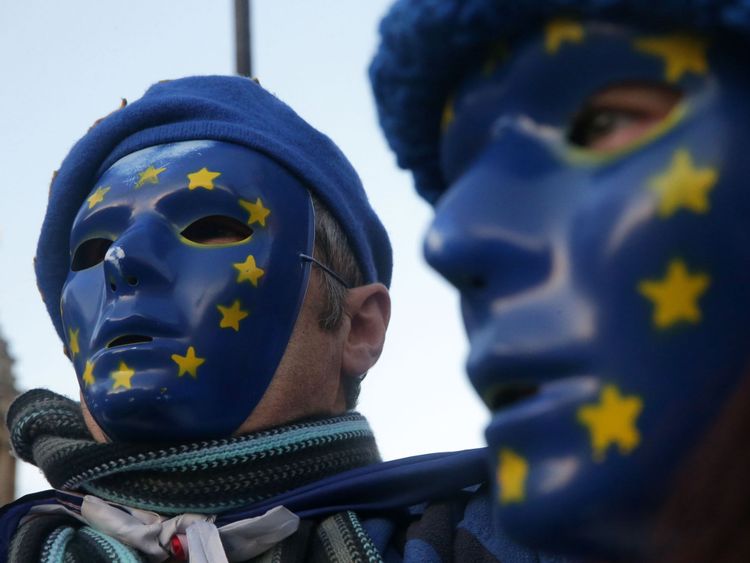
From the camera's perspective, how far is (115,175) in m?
2.29

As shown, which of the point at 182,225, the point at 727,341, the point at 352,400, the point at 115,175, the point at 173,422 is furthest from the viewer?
the point at 352,400

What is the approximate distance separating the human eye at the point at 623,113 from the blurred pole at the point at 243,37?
241 cm

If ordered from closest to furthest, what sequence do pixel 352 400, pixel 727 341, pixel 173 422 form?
pixel 727 341 → pixel 173 422 → pixel 352 400

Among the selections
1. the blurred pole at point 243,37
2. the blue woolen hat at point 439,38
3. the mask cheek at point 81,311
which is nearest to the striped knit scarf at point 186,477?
the mask cheek at point 81,311

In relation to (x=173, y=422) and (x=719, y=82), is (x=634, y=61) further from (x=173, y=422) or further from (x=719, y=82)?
(x=173, y=422)

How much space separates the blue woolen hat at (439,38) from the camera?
38.3 inches

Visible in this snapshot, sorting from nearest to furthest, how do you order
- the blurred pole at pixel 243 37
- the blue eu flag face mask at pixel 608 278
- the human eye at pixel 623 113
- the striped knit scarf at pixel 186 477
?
1. the blue eu flag face mask at pixel 608 278
2. the human eye at pixel 623 113
3. the striped knit scarf at pixel 186 477
4. the blurred pole at pixel 243 37

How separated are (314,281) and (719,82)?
1378 mm

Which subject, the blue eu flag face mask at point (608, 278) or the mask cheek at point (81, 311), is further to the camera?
the mask cheek at point (81, 311)

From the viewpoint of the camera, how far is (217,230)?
7.18 ft

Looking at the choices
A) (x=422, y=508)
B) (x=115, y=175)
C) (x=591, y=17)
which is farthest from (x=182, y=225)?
(x=591, y=17)

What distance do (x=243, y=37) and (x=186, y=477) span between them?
179cm

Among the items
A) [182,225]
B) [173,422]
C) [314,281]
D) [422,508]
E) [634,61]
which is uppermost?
[634,61]

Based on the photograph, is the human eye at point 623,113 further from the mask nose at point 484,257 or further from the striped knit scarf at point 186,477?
the striped knit scarf at point 186,477
